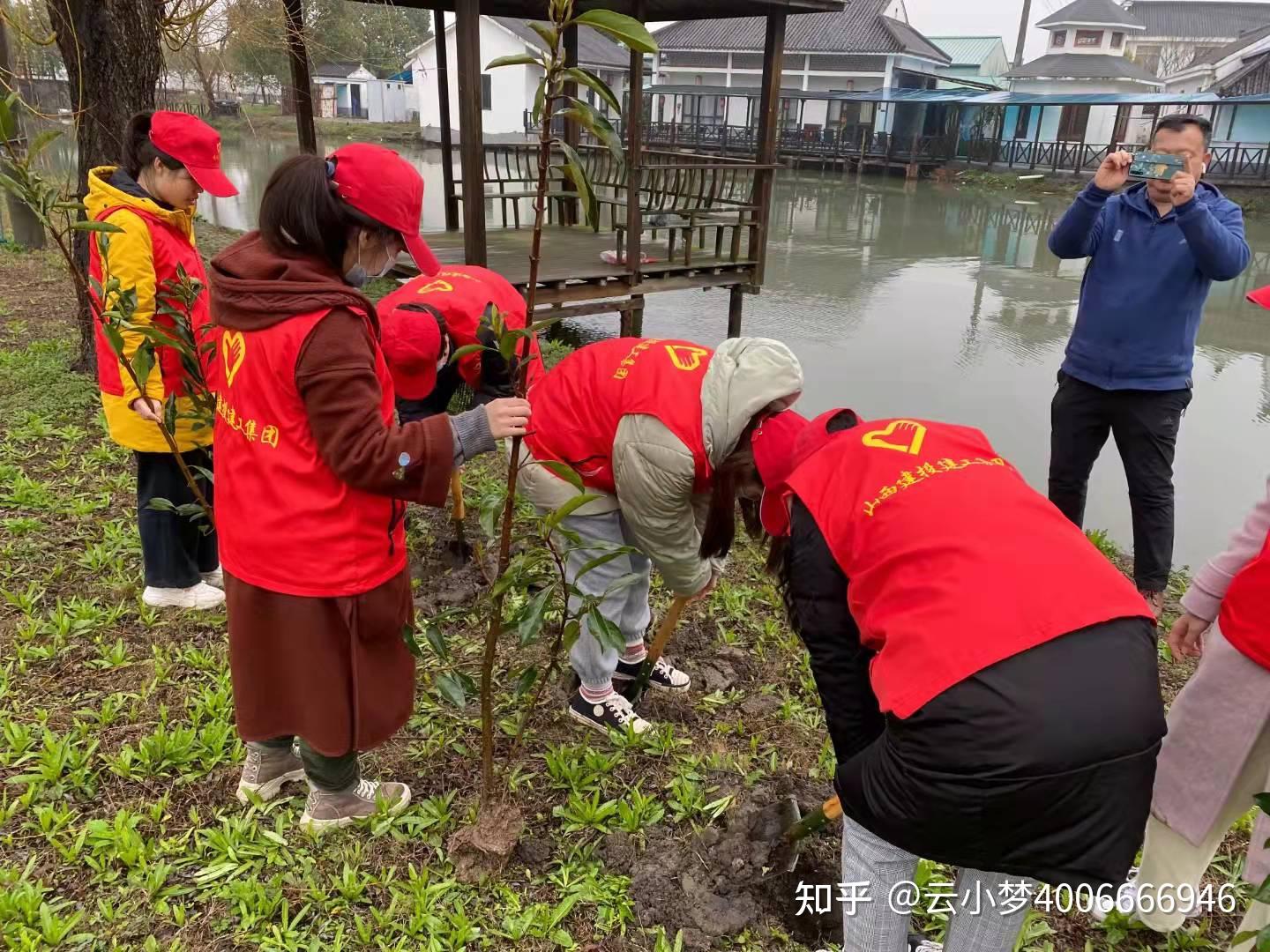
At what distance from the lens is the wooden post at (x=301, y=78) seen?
6.42 m

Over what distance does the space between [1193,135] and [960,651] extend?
2.81m

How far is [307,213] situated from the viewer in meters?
1.56

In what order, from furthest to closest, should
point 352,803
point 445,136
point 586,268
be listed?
1. point 445,136
2. point 586,268
3. point 352,803

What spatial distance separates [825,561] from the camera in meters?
1.46

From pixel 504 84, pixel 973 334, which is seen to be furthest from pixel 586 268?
pixel 504 84

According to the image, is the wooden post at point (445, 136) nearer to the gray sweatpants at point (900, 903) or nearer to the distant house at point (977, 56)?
the gray sweatpants at point (900, 903)

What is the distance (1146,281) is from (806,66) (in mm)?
30738

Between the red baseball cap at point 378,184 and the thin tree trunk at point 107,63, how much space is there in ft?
11.7

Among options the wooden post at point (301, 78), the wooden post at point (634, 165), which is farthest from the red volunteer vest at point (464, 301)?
the wooden post at point (301, 78)

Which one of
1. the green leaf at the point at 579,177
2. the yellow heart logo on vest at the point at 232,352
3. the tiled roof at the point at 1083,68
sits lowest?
the yellow heart logo on vest at the point at 232,352

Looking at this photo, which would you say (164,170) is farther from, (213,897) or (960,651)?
(960,651)

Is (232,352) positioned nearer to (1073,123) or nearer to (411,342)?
(411,342)

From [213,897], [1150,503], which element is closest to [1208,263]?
[1150,503]

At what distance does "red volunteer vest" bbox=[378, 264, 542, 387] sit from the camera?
9.50 ft
